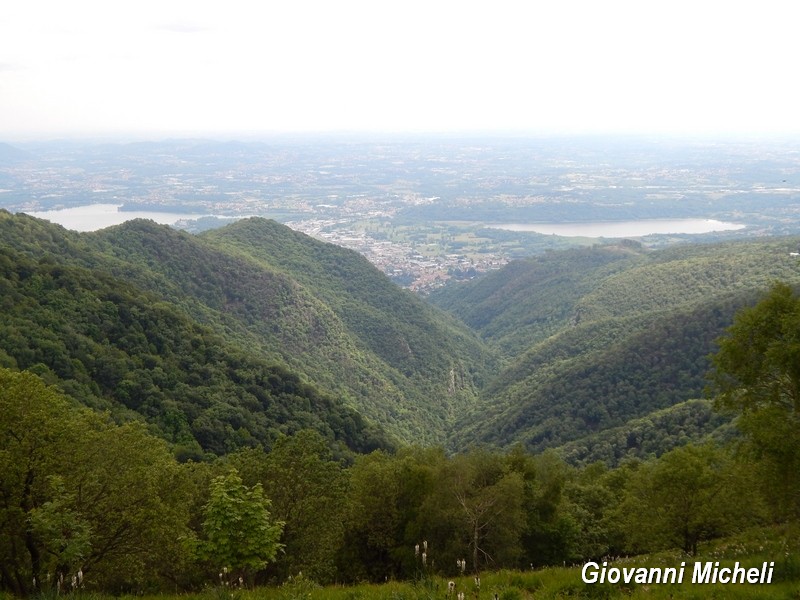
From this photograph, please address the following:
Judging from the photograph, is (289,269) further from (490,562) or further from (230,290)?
(490,562)

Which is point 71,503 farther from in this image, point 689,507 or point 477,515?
point 689,507

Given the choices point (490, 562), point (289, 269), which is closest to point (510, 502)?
point (490, 562)

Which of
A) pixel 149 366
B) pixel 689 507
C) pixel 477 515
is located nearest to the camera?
pixel 477 515

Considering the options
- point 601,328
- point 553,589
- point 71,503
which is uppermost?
point 553,589

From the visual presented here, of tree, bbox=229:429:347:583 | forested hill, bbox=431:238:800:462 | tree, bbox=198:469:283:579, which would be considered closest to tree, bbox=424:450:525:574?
tree, bbox=229:429:347:583

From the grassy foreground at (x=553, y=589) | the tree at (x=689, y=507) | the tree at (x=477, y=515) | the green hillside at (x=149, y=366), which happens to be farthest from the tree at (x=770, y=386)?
the green hillside at (x=149, y=366)

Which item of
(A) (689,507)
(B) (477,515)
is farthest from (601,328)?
(B) (477,515)

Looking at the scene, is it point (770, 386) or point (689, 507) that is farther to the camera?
point (689, 507)
